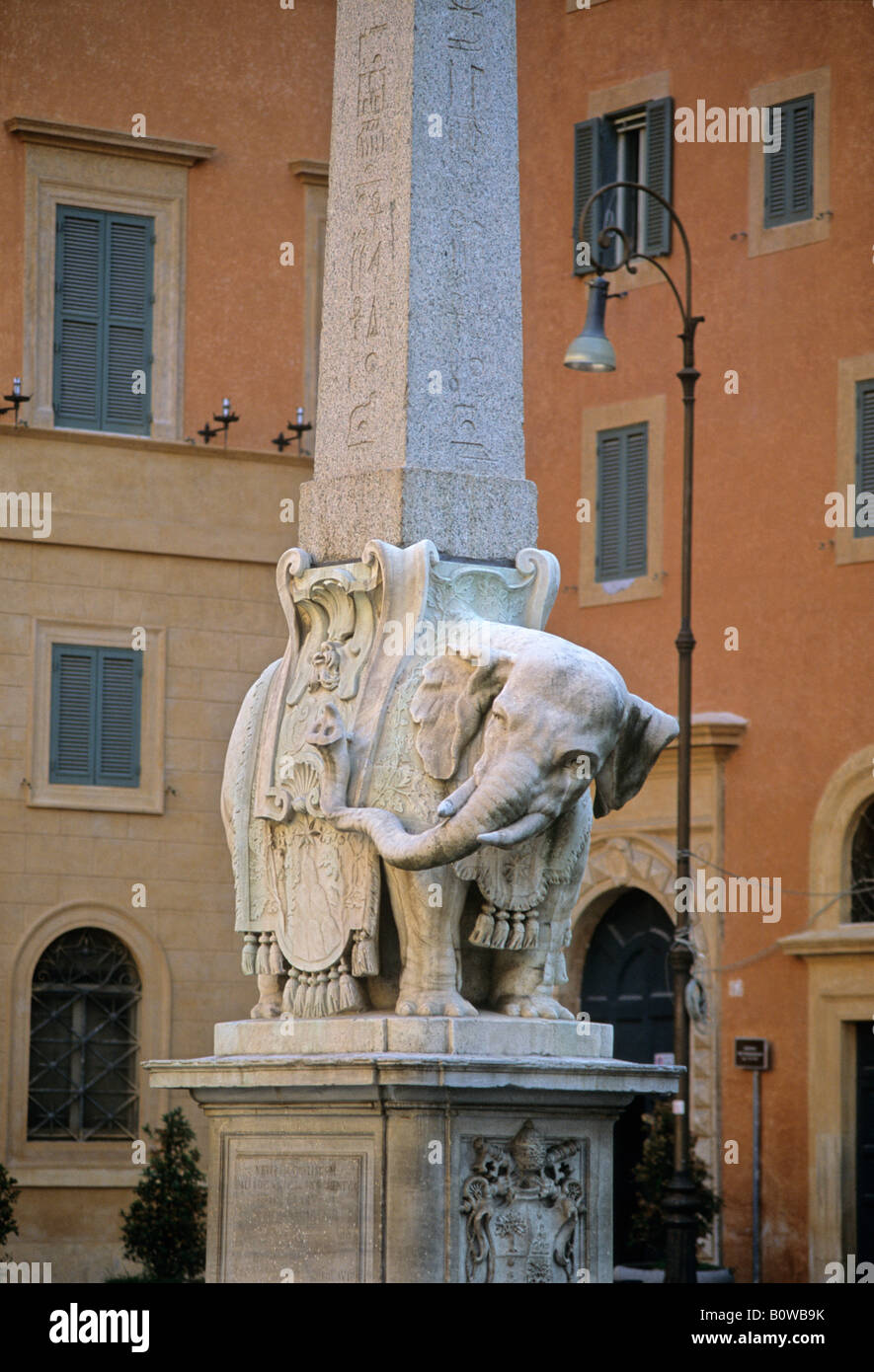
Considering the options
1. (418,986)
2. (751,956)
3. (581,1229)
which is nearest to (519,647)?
(418,986)

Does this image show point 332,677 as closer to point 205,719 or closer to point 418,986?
point 418,986

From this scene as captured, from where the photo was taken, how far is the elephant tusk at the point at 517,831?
7.49 meters

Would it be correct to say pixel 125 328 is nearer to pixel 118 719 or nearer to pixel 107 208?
pixel 107 208

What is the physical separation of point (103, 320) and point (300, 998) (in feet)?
57.0

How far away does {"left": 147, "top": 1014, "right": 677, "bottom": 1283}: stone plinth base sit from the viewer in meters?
7.58

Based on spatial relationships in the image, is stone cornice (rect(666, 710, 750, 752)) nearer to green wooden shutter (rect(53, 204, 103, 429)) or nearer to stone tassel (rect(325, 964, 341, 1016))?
green wooden shutter (rect(53, 204, 103, 429))

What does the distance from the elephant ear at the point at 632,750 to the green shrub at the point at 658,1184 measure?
14.9m

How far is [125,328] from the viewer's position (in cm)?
2477

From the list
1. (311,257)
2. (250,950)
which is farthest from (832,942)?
→ (250,950)

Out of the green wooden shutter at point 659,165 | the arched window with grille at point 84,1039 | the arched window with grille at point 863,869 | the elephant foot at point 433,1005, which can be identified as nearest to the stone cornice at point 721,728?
the arched window with grille at point 863,869

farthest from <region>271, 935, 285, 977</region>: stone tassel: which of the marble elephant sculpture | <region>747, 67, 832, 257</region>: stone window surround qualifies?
<region>747, 67, 832, 257</region>: stone window surround

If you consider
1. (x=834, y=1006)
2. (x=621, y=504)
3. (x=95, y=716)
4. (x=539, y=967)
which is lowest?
(x=539, y=967)

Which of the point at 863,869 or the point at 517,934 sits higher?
the point at 863,869

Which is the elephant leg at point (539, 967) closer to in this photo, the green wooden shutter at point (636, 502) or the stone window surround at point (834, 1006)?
the stone window surround at point (834, 1006)
